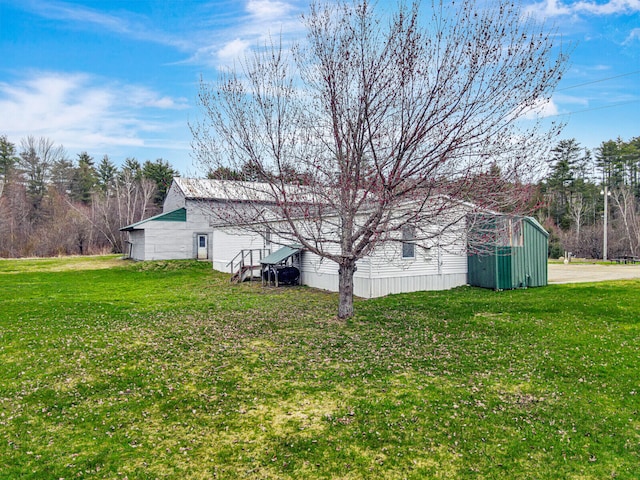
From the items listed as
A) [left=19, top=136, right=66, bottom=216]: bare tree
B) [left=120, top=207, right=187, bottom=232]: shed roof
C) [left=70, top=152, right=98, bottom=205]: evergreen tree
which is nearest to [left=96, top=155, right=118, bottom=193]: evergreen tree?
[left=70, top=152, right=98, bottom=205]: evergreen tree

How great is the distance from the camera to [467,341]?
7.82 metres

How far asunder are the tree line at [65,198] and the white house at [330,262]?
1446 cm

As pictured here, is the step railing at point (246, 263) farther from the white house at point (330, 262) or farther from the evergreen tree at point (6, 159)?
the evergreen tree at point (6, 159)

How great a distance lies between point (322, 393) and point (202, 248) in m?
22.8

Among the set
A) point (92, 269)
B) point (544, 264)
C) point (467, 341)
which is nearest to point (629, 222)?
point (544, 264)

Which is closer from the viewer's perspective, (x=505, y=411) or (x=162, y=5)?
(x=505, y=411)

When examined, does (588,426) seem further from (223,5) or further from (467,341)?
(223,5)

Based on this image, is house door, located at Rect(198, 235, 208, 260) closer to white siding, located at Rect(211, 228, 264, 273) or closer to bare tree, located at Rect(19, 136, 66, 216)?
white siding, located at Rect(211, 228, 264, 273)

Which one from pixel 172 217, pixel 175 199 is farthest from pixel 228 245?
pixel 175 199

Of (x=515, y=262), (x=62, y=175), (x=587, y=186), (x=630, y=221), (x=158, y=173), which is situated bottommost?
(x=515, y=262)

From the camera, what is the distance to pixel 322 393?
5383mm

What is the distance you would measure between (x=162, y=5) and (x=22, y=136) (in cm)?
4284

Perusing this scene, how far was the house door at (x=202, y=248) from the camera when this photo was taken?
2650 centimetres

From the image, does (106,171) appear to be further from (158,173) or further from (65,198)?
(158,173)
